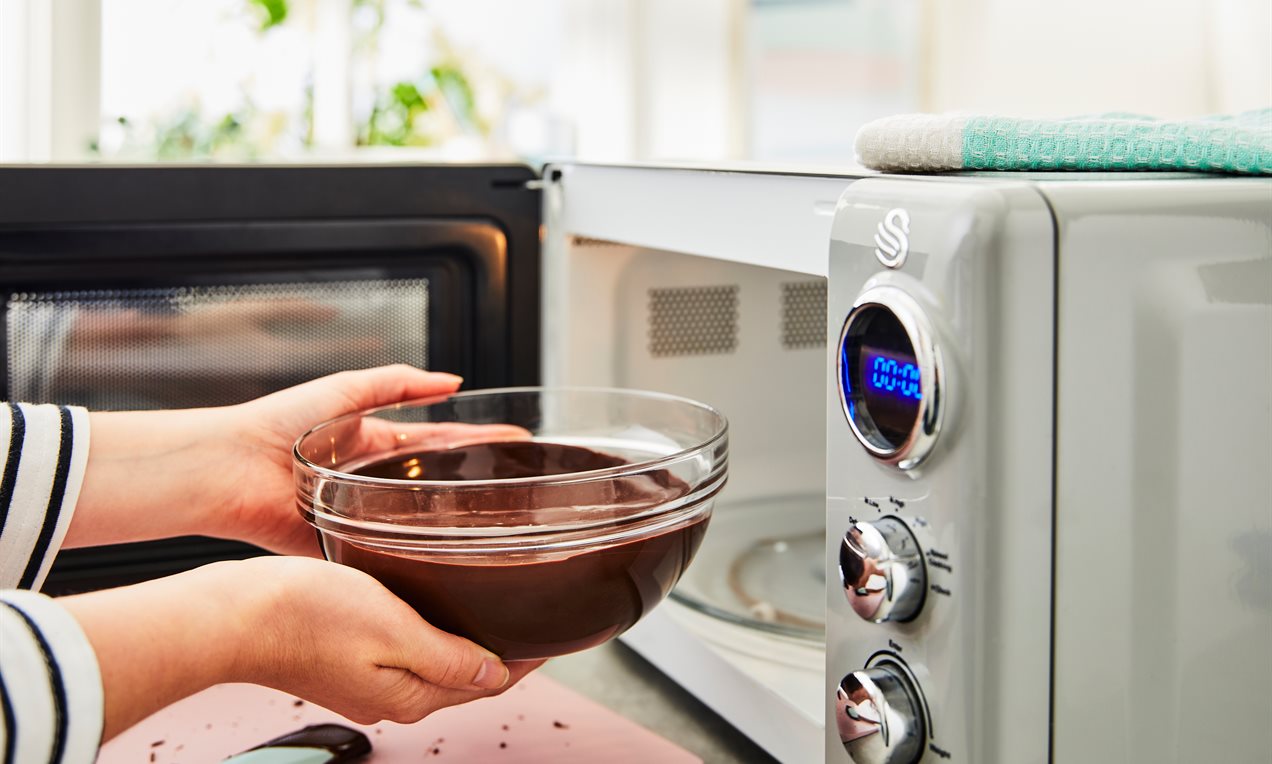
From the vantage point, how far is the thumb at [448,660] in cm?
50

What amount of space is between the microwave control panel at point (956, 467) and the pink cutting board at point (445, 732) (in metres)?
0.24

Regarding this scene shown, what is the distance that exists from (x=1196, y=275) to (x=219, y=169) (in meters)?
0.61

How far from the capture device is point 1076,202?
0.41 meters

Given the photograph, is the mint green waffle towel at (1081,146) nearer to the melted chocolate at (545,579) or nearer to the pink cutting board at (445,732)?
the melted chocolate at (545,579)

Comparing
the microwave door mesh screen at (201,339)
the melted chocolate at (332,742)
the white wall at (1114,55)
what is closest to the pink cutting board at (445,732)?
the melted chocolate at (332,742)

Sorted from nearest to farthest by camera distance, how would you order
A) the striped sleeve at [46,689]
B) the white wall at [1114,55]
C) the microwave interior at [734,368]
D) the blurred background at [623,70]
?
the striped sleeve at [46,689] < the microwave interior at [734,368] < the blurred background at [623,70] < the white wall at [1114,55]

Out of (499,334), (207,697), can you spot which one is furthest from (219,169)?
(207,697)

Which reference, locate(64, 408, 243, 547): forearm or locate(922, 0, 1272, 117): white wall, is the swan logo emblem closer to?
locate(64, 408, 243, 547): forearm

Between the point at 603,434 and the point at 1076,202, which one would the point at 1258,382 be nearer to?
the point at 1076,202

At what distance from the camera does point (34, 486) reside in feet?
2.02

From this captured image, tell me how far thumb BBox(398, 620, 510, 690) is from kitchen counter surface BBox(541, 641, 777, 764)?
0.65 feet

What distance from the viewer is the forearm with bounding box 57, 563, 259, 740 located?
1.40 feet

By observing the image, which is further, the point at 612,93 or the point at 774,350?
the point at 612,93

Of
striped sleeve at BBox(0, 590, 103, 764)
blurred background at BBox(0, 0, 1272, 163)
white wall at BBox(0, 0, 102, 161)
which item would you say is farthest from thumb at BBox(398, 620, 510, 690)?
blurred background at BBox(0, 0, 1272, 163)
